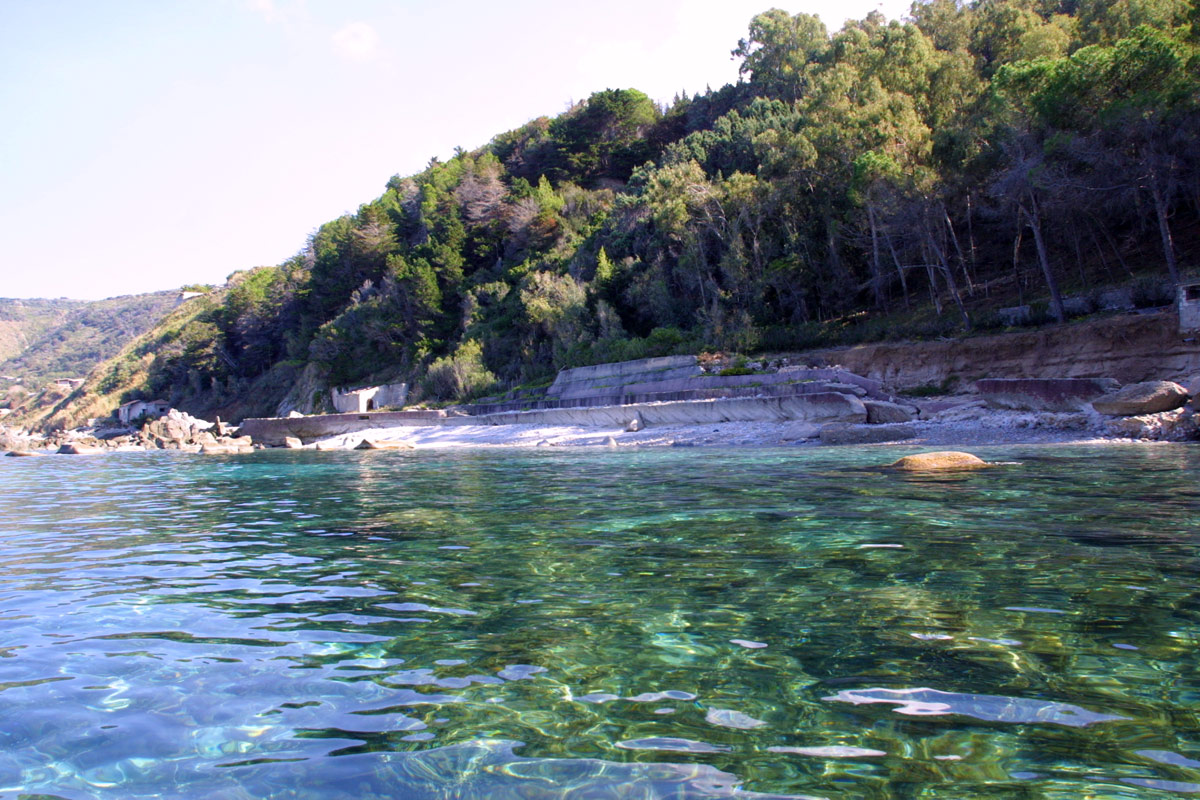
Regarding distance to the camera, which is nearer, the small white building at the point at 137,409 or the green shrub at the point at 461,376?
the green shrub at the point at 461,376

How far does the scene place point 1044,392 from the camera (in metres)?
17.7

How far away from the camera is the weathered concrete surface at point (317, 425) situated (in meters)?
36.8

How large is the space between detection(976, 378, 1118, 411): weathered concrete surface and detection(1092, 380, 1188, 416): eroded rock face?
1.18 metres

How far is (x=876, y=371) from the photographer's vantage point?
24.4 m

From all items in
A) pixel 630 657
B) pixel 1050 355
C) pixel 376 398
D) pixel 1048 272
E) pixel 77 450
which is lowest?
pixel 630 657

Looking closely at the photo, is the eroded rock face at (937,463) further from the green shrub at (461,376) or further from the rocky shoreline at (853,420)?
the green shrub at (461,376)

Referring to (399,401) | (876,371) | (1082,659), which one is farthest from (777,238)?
(1082,659)

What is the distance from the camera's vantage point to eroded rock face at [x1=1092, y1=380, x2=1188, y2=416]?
15.2 metres

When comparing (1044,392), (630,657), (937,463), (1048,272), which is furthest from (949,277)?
(630,657)

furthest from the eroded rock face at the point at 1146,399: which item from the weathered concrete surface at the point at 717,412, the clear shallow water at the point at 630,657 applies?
the clear shallow water at the point at 630,657

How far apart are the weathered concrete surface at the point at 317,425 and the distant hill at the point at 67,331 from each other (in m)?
110

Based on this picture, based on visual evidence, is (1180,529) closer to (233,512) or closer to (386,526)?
(386,526)

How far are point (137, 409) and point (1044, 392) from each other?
79213 millimetres

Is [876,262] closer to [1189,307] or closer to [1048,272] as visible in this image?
[1048,272]
